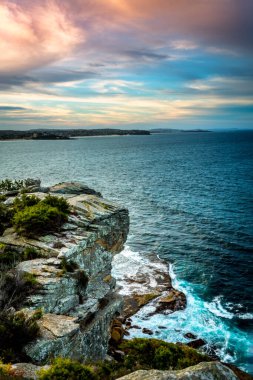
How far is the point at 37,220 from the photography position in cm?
1847

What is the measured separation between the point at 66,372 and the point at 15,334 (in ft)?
10.6

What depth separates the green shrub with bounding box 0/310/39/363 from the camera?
1055 cm

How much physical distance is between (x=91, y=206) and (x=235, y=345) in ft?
59.2

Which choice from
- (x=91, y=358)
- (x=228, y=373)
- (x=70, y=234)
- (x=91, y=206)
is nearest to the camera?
(x=228, y=373)

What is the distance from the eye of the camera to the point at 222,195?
247ft

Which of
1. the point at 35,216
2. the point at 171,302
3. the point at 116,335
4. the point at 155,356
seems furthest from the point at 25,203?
the point at 171,302

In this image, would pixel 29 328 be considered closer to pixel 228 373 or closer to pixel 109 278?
pixel 228 373

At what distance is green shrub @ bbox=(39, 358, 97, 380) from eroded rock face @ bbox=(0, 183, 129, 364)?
8.29 feet

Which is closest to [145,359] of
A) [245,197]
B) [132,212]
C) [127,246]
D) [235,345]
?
[235,345]

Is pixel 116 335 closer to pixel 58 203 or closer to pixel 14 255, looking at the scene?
pixel 58 203

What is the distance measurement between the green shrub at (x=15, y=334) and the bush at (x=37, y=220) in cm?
746

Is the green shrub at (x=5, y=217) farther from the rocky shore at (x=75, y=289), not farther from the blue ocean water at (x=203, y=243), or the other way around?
the blue ocean water at (x=203, y=243)

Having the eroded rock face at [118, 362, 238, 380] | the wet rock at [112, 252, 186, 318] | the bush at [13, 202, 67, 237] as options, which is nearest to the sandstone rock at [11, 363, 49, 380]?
the eroded rock face at [118, 362, 238, 380]

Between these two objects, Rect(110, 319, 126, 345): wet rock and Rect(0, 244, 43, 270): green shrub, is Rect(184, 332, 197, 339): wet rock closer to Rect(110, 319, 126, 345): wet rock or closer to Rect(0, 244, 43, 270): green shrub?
Rect(110, 319, 126, 345): wet rock
